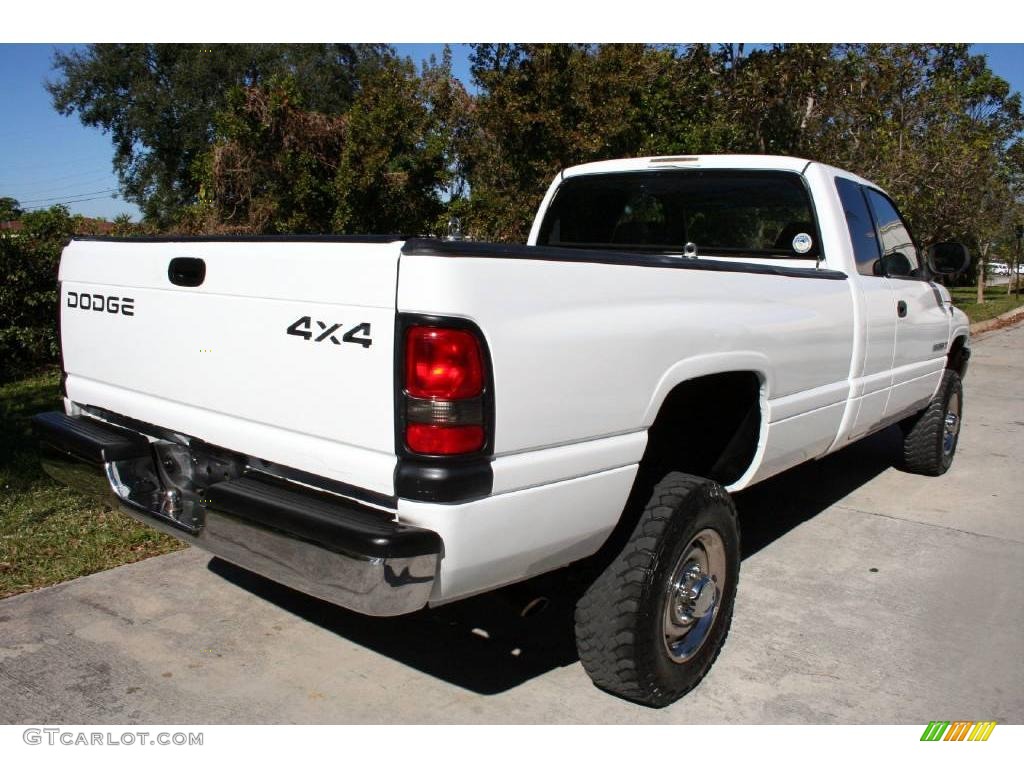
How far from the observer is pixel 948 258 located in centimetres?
536

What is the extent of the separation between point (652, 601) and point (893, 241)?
10.9ft

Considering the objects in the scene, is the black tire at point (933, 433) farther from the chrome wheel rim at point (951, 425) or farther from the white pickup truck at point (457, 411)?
the white pickup truck at point (457, 411)

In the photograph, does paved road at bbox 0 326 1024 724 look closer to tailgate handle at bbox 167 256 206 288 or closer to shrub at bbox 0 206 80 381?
tailgate handle at bbox 167 256 206 288

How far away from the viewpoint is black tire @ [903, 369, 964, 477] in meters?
5.96

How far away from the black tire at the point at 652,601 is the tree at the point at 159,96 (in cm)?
2982

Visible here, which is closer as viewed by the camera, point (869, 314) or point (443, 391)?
point (443, 391)

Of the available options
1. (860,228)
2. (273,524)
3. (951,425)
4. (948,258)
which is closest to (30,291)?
(273,524)

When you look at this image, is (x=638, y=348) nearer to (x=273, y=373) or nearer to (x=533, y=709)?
(x=273, y=373)

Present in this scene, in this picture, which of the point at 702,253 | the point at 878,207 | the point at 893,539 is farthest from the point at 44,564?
the point at 878,207

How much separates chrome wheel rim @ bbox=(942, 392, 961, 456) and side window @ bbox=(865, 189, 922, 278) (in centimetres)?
124

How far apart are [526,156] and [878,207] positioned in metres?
5.30

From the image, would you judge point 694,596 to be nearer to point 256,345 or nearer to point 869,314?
point 256,345
